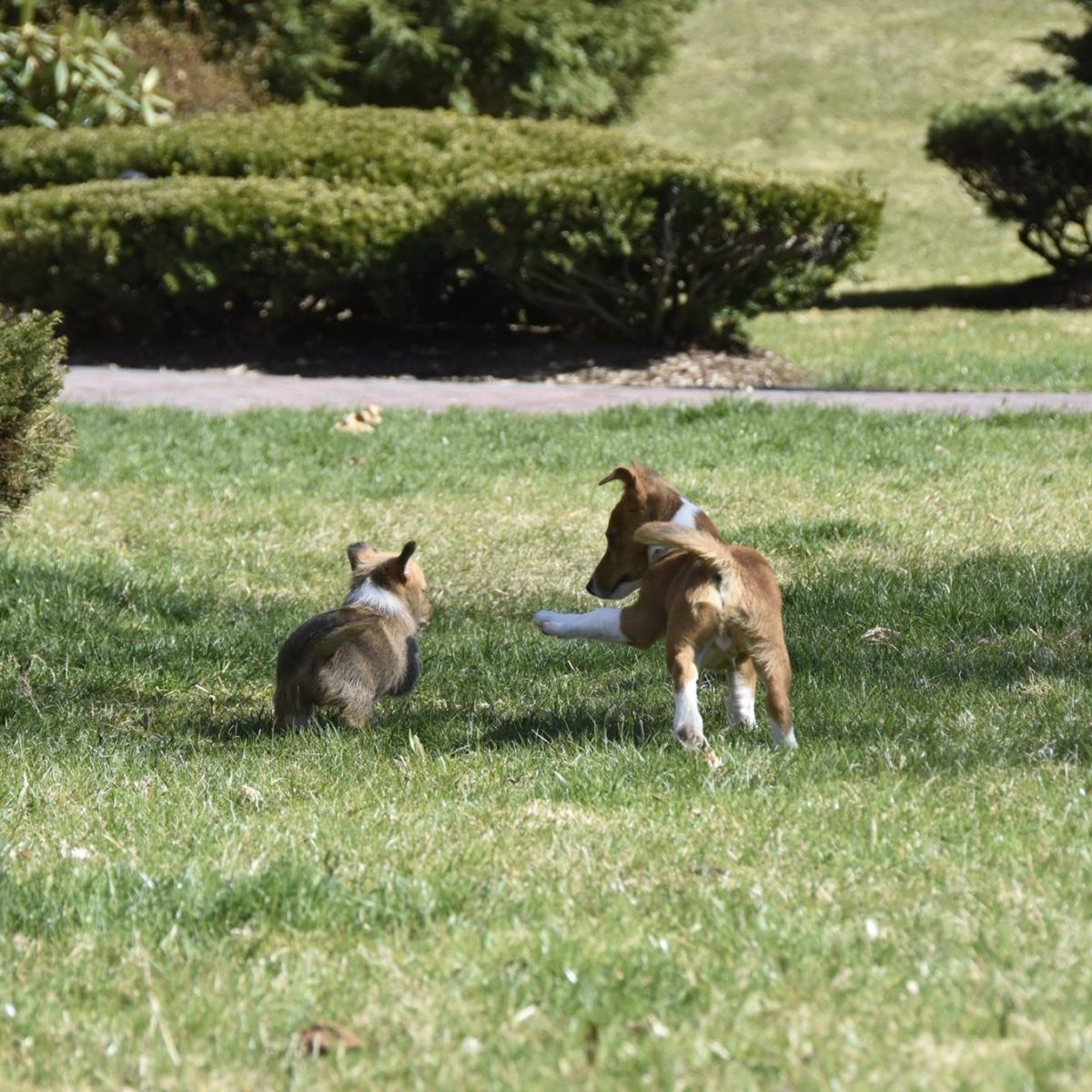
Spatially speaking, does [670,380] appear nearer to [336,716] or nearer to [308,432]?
[308,432]

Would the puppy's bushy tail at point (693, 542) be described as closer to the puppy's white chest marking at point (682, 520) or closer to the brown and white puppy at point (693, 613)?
the brown and white puppy at point (693, 613)

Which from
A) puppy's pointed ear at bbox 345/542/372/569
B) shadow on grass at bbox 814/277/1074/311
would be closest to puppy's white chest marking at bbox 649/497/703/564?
puppy's pointed ear at bbox 345/542/372/569

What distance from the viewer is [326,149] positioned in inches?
660

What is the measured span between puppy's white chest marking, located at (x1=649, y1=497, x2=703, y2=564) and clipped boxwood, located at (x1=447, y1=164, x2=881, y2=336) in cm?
903

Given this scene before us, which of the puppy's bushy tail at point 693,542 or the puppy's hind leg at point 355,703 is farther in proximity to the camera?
the puppy's hind leg at point 355,703

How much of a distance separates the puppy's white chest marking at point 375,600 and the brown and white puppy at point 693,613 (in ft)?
3.07

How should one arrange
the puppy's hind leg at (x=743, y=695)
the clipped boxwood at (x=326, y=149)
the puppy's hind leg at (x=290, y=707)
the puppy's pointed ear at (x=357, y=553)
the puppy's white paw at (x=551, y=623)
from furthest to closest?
1. the clipped boxwood at (x=326, y=149)
2. the puppy's pointed ear at (x=357, y=553)
3. the puppy's hind leg at (x=290, y=707)
4. the puppy's hind leg at (x=743, y=695)
5. the puppy's white paw at (x=551, y=623)

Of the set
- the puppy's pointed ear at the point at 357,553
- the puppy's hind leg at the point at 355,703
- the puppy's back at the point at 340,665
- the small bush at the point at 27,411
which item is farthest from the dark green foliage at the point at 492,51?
the puppy's hind leg at the point at 355,703

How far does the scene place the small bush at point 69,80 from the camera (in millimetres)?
19016

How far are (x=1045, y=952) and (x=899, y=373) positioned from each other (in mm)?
10929

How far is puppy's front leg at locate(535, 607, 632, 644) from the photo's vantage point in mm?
4891

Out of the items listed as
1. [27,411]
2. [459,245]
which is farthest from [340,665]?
[459,245]

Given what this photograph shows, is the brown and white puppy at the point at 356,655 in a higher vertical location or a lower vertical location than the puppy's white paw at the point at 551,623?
lower

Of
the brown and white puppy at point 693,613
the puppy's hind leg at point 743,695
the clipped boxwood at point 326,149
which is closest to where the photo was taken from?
the brown and white puppy at point 693,613
